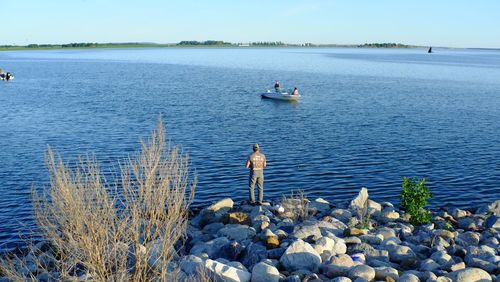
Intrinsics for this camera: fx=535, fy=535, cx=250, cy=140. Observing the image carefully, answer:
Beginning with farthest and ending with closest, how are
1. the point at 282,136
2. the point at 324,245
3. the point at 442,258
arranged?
the point at 282,136
the point at 324,245
the point at 442,258

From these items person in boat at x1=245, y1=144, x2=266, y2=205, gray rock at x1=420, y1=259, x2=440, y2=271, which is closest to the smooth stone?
person in boat at x1=245, y1=144, x2=266, y2=205

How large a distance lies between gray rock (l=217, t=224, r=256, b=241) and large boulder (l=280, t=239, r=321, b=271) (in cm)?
332

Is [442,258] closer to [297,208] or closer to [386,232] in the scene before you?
[386,232]

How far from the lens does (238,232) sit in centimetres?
2020

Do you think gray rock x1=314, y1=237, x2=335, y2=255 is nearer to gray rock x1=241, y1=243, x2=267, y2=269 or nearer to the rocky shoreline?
the rocky shoreline

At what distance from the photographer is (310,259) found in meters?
16.7

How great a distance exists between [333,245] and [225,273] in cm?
444

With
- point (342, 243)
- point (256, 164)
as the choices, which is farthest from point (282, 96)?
→ point (342, 243)

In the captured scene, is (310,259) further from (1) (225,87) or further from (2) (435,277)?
(1) (225,87)

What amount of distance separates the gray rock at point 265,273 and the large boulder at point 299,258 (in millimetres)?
1024

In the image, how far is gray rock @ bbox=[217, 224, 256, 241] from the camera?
65.7ft

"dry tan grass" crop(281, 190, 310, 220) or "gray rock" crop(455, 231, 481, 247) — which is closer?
"gray rock" crop(455, 231, 481, 247)

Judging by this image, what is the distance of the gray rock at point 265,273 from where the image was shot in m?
15.5

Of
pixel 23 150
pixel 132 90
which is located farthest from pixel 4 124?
pixel 132 90
